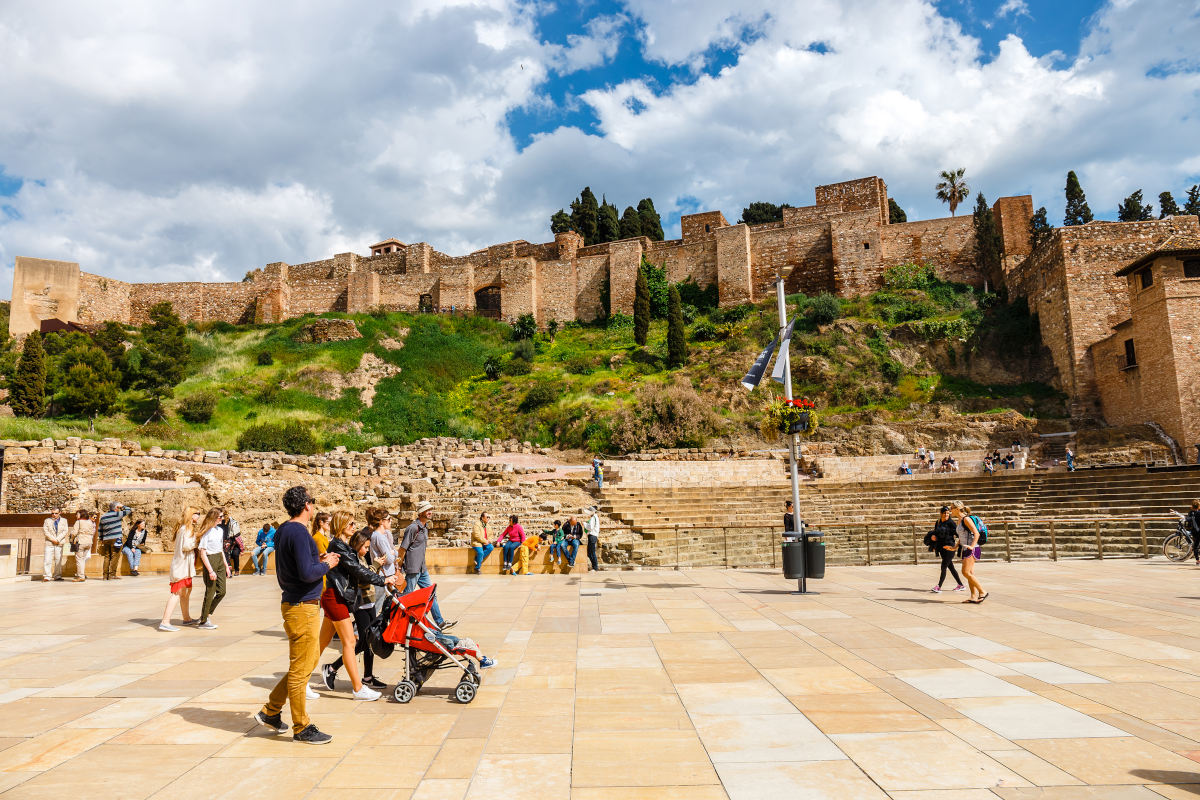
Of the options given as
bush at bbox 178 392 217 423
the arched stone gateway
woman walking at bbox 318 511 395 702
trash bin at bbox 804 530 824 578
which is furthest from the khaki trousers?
the arched stone gateway

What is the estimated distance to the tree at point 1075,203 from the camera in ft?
152

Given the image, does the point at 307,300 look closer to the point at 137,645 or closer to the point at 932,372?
the point at 932,372

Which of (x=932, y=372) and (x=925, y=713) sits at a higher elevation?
(x=932, y=372)

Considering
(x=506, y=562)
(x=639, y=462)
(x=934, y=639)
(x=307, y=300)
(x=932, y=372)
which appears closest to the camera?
(x=934, y=639)

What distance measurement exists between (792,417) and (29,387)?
37.1 meters

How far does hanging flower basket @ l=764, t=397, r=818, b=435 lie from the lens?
11977 millimetres

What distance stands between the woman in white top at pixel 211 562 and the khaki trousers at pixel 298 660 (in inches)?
176

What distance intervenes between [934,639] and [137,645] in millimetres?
8397

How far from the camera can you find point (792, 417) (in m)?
12.0

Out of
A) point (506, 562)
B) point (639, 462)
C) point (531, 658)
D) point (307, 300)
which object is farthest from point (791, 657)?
point (307, 300)

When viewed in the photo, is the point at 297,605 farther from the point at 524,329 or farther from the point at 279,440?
the point at 524,329

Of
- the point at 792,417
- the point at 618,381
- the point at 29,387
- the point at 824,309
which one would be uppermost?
the point at 824,309

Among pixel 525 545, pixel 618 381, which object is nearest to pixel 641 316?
pixel 618 381

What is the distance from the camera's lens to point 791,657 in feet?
21.4
